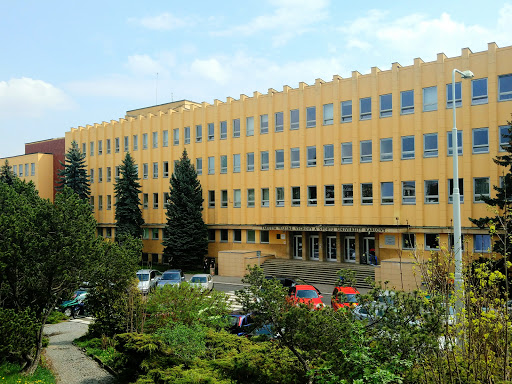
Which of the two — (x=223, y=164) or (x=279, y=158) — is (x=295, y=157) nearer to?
(x=279, y=158)

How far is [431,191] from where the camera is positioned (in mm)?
31094

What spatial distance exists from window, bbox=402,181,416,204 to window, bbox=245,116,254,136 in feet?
48.2

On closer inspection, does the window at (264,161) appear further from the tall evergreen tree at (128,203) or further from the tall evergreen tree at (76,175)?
the tall evergreen tree at (76,175)

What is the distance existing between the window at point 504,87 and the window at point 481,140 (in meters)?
2.30

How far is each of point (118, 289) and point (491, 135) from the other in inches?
981

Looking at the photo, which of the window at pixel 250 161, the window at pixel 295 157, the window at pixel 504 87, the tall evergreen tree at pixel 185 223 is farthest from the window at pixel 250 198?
the window at pixel 504 87

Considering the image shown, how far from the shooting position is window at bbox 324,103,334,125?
35.8m

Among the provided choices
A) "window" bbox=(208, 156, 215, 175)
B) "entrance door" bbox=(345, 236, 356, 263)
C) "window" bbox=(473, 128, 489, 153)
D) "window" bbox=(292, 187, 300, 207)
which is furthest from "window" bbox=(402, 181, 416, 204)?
"window" bbox=(208, 156, 215, 175)

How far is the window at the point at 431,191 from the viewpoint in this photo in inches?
1214

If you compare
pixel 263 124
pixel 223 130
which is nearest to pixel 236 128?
pixel 223 130

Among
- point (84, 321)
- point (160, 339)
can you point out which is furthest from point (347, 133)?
point (160, 339)

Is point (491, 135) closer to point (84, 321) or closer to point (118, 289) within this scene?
point (118, 289)

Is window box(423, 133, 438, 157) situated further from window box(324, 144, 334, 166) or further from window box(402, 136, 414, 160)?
window box(324, 144, 334, 166)

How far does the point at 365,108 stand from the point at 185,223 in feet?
61.2
